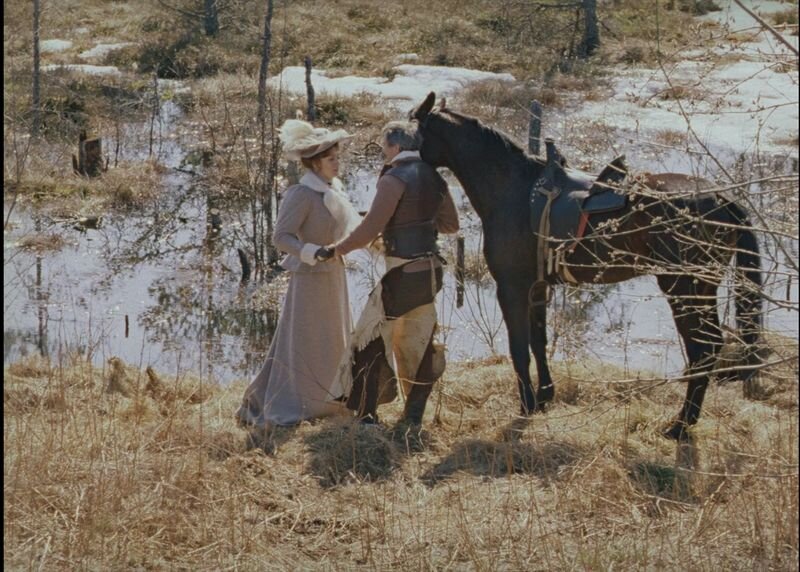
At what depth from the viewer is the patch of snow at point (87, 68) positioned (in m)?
24.1

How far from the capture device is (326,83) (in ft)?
74.7

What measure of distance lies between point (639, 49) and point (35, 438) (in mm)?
19611

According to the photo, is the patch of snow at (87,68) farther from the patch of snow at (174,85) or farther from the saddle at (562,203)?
the saddle at (562,203)

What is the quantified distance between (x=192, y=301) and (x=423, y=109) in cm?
688

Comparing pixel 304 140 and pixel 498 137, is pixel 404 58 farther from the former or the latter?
pixel 304 140

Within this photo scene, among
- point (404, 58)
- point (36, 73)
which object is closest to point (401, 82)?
point (404, 58)

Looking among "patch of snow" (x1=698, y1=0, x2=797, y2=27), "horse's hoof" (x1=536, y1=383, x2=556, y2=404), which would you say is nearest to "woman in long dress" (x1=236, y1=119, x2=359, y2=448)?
"horse's hoof" (x1=536, y1=383, x2=556, y2=404)

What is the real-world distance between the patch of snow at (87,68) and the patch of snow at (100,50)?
1105 mm

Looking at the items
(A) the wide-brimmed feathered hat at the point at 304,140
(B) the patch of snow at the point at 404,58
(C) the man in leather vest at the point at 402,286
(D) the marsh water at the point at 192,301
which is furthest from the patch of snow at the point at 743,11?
(B) the patch of snow at the point at 404,58

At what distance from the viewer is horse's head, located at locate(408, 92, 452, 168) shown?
7168 mm

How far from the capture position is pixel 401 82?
22.7 metres

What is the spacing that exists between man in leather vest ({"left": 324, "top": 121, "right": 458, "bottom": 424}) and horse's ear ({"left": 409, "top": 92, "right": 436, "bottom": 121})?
0.11 m

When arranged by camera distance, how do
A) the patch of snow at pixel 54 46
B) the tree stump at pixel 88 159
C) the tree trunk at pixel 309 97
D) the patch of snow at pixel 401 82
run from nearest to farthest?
1. the tree stump at pixel 88 159
2. the tree trunk at pixel 309 97
3. the patch of snow at pixel 401 82
4. the patch of snow at pixel 54 46

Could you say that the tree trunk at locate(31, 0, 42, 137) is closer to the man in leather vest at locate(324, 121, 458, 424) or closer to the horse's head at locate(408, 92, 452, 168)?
the horse's head at locate(408, 92, 452, 168)
